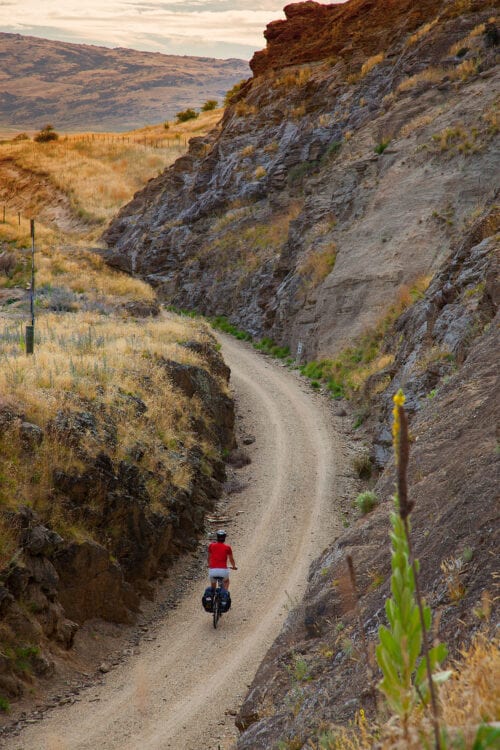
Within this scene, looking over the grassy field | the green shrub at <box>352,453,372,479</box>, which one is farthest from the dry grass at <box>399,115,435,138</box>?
the green shrub at <box>352,453,372,479</box>

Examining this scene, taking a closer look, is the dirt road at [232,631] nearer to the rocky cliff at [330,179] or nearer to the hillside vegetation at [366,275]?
the hillside vegetation at [366,275]

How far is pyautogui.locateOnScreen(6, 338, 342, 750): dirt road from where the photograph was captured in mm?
10891

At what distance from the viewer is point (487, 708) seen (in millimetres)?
3363

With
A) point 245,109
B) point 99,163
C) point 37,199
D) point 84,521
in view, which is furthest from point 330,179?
point 99,163

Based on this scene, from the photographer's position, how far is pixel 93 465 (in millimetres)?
15711

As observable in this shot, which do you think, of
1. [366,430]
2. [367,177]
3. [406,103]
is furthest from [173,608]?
[406,103]

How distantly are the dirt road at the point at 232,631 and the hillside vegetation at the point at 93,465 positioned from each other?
107cm

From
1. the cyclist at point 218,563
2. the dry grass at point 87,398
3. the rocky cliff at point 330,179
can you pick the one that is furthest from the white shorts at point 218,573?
the rocky cliff at point 330,179

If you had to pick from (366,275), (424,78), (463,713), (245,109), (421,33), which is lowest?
(463,713)

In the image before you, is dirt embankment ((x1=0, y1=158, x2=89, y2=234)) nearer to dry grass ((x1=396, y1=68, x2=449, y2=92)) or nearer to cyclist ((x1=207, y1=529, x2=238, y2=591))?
dry grass ((x1=396, y1=68, x2=449, y2=92))

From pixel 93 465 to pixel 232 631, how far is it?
4.82 metres

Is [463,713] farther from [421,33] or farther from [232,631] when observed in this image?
[421,33]

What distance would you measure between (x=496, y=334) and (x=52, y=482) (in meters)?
10.6

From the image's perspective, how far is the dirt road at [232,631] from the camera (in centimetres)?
1089
